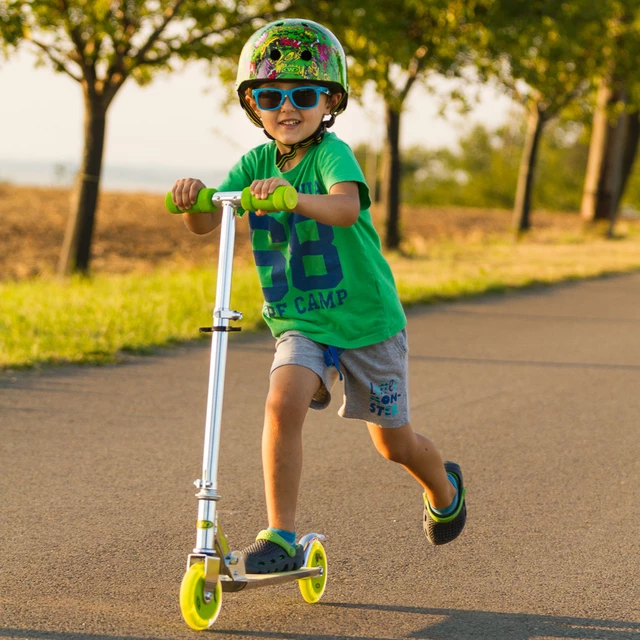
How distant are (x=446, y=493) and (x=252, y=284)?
7885 millimetres

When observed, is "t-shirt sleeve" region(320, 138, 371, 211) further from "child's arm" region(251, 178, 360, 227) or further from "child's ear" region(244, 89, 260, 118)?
"child's ear" region(244, 89, 260, 118)

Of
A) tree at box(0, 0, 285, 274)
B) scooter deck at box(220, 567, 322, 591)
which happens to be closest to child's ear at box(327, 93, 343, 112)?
scooter deck at box(220, 567, 322, 591)

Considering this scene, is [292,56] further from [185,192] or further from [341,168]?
[185,192]

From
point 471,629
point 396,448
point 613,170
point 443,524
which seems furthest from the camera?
point 613,170

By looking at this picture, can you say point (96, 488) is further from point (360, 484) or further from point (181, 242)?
point (181, 242)

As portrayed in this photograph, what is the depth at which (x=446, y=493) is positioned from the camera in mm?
3986

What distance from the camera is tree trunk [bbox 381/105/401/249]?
17.6 meters

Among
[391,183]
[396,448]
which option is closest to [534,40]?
[391,183]

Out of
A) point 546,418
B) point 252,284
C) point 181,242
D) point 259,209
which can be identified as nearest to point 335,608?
point 259,209

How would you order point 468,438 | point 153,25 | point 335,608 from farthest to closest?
1. point 153,25
2. point 468,438
3. point 335,608

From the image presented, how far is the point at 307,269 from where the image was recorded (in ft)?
11.8

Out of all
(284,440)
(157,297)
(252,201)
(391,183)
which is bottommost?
(157,297)

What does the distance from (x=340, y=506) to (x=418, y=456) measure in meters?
0.95

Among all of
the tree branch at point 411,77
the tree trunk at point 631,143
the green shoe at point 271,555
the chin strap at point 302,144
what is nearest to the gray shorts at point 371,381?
the green shoe at point 271,555
